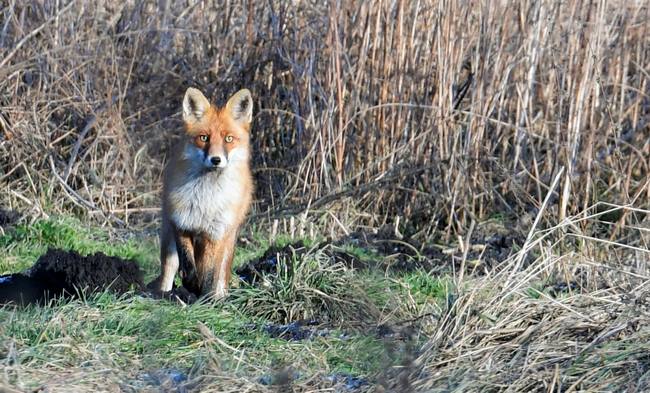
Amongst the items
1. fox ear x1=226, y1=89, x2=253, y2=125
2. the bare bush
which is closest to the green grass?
fox ear x1=226, y1=89, x2=253, y2=125

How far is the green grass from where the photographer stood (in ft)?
14.1

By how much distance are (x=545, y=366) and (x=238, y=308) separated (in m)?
1.90

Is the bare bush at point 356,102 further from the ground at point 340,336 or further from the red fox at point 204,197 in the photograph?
the ground at point 340,336

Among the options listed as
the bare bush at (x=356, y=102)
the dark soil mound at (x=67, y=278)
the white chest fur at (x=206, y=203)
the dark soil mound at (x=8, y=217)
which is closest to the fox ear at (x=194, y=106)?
the white chest fur at (x=206, y=203)

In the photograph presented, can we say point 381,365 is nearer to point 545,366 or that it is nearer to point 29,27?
point 545,366

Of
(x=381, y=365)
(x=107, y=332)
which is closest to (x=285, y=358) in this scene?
(x=381, y=365)

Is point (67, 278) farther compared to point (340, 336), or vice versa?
point (67, 278)

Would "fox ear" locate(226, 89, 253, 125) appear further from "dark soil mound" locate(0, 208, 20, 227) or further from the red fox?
"dark soil mound" locate(0, 208, 20, 227)

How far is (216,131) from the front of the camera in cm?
628

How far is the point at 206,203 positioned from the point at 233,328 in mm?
1352

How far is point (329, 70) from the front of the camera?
A: 832 cm

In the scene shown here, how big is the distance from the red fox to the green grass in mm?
630

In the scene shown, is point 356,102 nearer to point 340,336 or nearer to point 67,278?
point 67,278

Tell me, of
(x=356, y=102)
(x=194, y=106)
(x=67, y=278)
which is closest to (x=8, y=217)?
(x=194, y=106)
